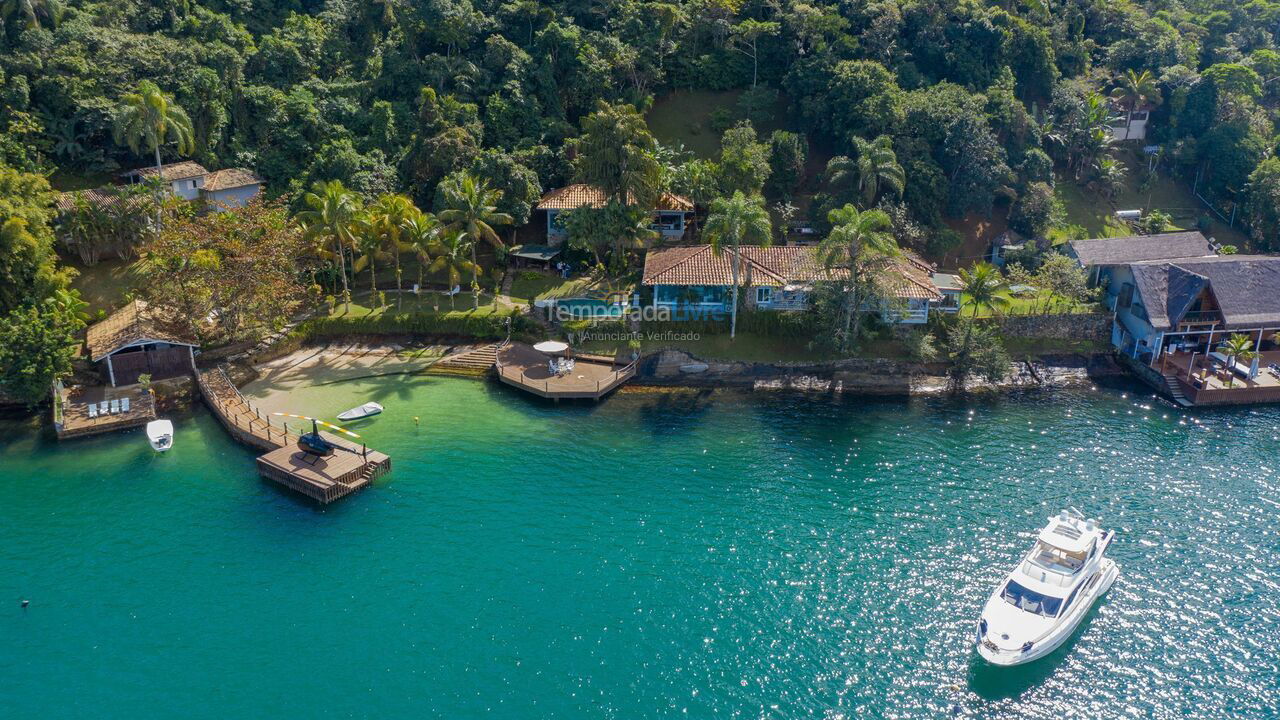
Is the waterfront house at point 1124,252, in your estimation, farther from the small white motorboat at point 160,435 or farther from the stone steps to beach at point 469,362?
the small white motorboat at point 160,435

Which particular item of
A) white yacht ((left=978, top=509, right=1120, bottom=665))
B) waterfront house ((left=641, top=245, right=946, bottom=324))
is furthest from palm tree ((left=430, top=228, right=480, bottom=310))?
white yacht ((left=978, top=509, right=1120, bottom=665))

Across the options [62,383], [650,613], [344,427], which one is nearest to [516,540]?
[650,613]

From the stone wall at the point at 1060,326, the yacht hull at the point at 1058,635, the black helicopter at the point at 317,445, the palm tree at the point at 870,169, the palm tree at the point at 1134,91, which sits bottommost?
the yacht hull at the point at 1058,635

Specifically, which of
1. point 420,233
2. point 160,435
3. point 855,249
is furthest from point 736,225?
point 160,435

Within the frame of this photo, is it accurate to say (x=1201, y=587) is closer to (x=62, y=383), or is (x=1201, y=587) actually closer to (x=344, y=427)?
(x=344, y=427)

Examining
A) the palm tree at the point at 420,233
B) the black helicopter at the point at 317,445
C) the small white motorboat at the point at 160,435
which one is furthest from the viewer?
the palm tree at the point at 420,233

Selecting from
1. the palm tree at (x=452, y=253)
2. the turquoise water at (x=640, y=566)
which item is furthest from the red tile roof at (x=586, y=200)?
the turquoise water at (x=640, y=566)
